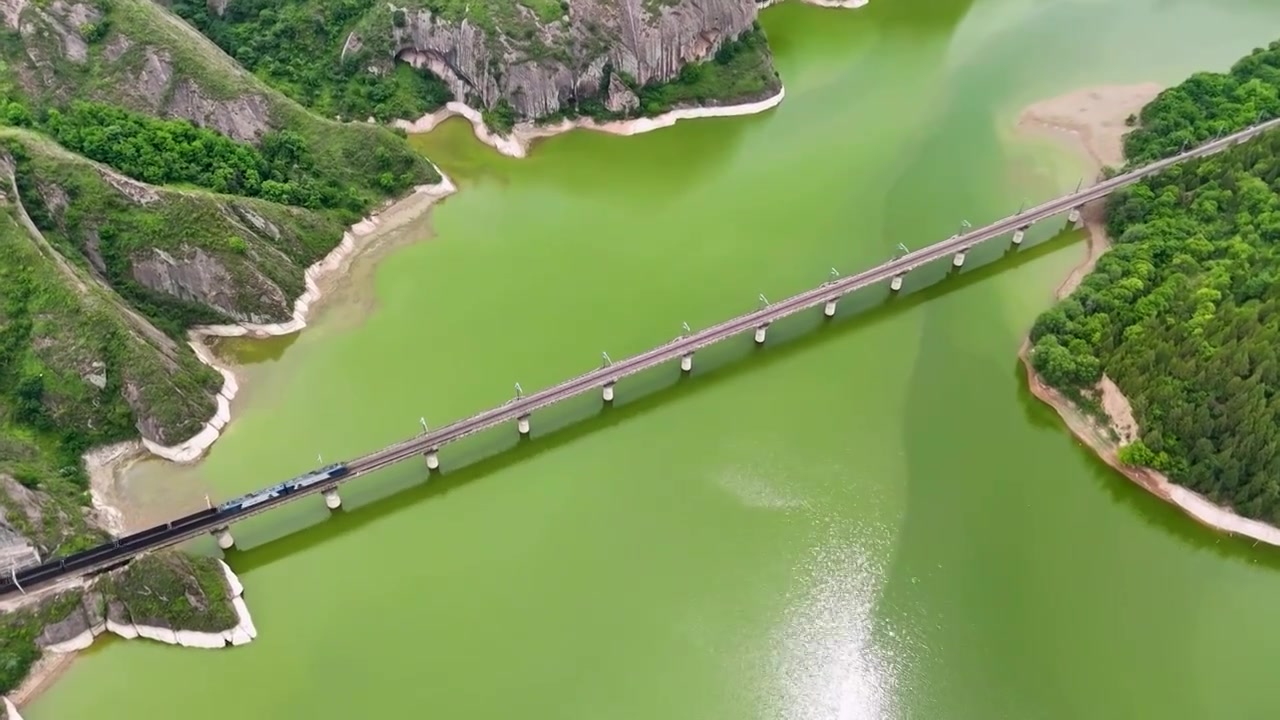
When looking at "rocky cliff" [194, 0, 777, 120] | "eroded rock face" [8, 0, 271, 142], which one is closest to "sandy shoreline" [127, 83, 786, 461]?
"rocky cliff" [194, 0, 777, 120]

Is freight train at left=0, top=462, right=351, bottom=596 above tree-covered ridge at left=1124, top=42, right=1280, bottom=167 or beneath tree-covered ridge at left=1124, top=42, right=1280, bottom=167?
above

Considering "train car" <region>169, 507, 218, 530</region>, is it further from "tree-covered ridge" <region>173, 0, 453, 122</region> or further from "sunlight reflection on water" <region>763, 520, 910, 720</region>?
"tree-covered ridge" <region>173, 0, 453, 122</region>

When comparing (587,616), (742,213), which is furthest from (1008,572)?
(742,213)

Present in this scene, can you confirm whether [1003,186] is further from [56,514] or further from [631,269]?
[56,514]

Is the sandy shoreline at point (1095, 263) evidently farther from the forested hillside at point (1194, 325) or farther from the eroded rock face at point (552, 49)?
the eroded rock face at point (552, 49)

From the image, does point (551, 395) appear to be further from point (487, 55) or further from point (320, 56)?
point (320, 56)
